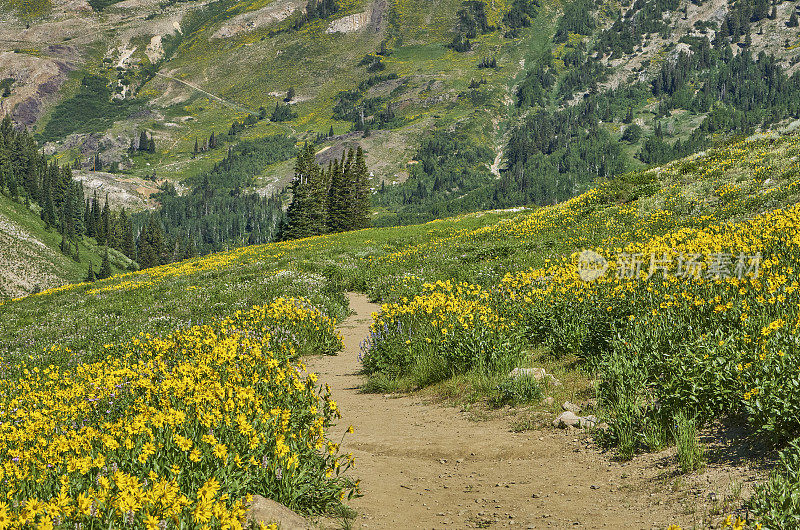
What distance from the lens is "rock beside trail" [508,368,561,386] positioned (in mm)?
8203

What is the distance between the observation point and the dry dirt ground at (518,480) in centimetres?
464

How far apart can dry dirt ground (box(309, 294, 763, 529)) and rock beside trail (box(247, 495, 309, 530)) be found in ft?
2.29

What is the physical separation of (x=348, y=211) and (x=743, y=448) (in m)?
86.9

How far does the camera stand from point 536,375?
8.55 meters

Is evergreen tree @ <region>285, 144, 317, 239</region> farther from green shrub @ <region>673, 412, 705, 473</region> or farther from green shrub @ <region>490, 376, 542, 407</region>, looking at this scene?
green shrub @ <region>673, 412, 705, 473</region>

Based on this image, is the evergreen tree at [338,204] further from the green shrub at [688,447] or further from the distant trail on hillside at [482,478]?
the green shrub at [688,447]

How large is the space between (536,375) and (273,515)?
5079 millimetres

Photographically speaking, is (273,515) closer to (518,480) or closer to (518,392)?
(518,480)

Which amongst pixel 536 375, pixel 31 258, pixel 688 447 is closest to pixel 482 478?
pixel 688 447

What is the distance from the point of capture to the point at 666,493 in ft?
15.8

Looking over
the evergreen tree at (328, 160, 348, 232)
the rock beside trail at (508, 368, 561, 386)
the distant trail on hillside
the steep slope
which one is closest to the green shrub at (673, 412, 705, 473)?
the distant trail on hillside

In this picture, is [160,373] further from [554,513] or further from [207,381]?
[554,513]

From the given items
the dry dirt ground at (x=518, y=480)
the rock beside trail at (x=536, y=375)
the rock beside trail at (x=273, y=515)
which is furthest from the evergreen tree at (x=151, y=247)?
the rock beside trail at (x=273, y=515)

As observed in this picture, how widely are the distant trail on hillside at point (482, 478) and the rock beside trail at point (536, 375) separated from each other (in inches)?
39.1
